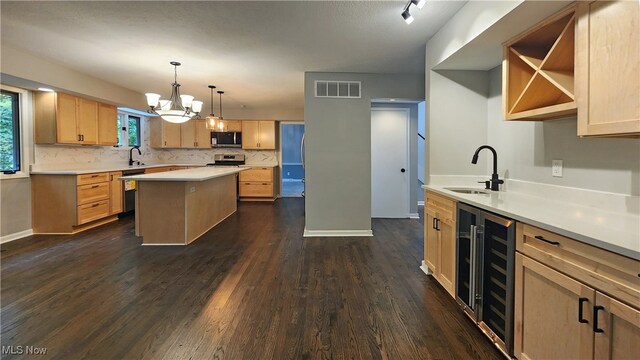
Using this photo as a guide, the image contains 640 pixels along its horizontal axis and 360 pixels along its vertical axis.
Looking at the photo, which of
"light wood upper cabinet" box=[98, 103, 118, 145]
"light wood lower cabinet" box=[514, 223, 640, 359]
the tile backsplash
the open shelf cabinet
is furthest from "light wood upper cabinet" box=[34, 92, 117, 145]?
"light wood lower cabinet" box=[514, 223, 640, 359]

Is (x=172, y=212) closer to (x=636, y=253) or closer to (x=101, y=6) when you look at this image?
(x=101, y=6)

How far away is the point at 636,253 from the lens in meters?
0.95

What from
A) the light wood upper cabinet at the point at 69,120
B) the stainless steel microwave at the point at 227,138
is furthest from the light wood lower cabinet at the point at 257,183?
the light wood upper cabinet at the point at 69,120

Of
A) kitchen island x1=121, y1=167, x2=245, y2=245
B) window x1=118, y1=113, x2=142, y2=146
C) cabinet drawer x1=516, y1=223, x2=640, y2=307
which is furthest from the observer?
window x1=118, y1=113, x2=142, y2=146

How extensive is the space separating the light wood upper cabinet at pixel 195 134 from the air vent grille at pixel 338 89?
4.47 m

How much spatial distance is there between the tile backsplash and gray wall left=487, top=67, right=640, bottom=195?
20.2 ft

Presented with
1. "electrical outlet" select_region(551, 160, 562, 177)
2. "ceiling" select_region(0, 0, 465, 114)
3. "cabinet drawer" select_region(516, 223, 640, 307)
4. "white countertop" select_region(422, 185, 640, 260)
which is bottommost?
"cabinet drawer" select_region(516, 223, 640, 307)

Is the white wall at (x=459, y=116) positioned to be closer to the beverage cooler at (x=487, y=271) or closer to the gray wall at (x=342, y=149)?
the beverage cooler at (x=487, y=271)

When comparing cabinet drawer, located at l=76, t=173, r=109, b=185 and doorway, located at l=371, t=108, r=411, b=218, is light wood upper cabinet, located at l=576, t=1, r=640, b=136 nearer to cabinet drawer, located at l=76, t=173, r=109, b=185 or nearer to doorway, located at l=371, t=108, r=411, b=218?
doorway, located at l=371, t=108, r=411, b=218

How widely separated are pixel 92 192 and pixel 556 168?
5918mm

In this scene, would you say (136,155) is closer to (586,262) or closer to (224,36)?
(224,36)

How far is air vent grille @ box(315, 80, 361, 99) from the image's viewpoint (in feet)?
14.1

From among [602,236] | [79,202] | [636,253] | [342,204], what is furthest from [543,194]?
[79,202]

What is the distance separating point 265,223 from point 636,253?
470 cm
